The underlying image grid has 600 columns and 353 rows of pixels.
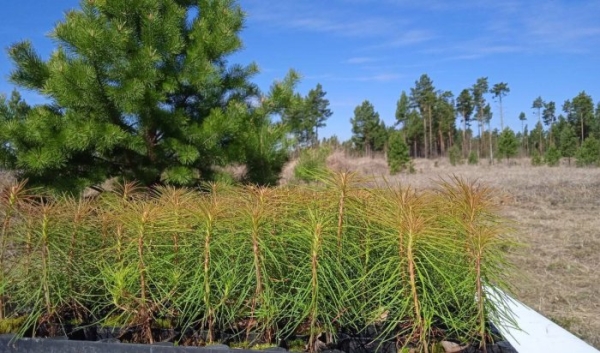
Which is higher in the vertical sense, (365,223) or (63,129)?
(63,129)

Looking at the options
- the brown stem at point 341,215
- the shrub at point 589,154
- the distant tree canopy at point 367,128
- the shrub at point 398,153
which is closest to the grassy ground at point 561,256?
the brown stem at point 341,215

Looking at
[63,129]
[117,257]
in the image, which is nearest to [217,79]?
[63,129]

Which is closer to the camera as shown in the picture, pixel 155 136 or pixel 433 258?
pixel 433 258

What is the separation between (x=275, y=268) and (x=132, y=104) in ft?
8.44

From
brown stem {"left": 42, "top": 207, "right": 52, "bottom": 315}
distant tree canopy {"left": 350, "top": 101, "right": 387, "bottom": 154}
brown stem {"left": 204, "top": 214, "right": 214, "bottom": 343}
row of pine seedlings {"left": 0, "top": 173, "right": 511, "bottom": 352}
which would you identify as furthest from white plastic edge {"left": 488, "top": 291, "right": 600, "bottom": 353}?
distant tree canopy {"left": 350, "top": 101, "right": 387, "bottom": 154}

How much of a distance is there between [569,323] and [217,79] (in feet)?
9.76

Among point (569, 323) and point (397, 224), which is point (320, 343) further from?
point (569, 323)

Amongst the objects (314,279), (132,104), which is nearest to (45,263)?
(314,279)

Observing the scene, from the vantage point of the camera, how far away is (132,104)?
11.4ft

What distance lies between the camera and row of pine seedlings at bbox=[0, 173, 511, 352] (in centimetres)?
118

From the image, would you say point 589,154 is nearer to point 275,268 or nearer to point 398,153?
point 398,153

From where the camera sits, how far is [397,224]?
3.92ft

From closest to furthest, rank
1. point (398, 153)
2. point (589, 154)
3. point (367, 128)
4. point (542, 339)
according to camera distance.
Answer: point (542, 339), point (398, 153), point (589, 154), point (367, 128)

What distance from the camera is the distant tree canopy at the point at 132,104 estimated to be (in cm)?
348
